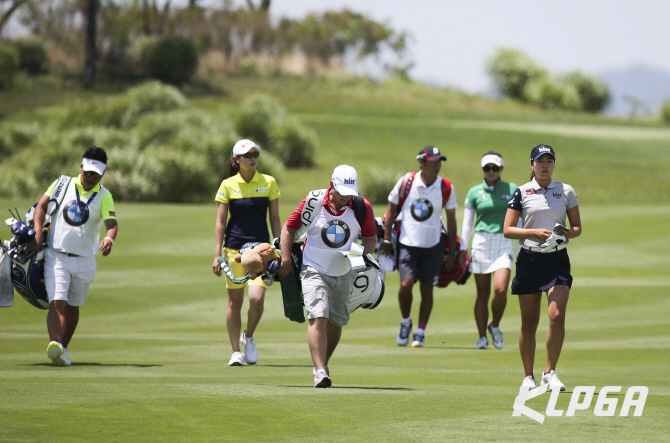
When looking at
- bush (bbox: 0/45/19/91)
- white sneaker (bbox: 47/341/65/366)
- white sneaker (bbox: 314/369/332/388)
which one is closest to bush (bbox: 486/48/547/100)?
bush (bbox: 0/45/19/91)

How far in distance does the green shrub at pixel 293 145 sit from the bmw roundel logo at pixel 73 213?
87.3 ft

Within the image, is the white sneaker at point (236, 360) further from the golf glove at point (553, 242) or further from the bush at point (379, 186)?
the bush at point (379, 186)

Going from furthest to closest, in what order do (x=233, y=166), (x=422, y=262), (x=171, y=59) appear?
1. (x=171, y=59)
2. (x=422, y=262)
3. (x=233, y=166)

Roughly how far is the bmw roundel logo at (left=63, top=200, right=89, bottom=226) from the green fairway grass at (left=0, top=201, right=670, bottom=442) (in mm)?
1362

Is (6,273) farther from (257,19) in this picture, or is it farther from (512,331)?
(257,19)

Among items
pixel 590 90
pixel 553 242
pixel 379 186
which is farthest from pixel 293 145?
pixel 553 242

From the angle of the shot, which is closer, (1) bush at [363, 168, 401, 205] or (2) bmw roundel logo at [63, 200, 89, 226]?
(2) bmw roundel logo at [63, 200, 89, 226]

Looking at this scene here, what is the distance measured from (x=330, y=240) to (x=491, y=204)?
407cm

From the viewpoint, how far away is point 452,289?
16.3 m

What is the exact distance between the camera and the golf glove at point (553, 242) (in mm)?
7547

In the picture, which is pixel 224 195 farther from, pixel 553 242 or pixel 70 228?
pixel 553 242

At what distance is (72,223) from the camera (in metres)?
9.34

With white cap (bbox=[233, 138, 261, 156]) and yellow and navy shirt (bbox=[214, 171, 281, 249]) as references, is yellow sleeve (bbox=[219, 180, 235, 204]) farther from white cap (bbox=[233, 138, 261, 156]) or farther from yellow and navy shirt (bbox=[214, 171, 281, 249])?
white cap (bbox=[233, 138, 261, 156])

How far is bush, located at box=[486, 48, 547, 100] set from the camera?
5850 centimetres
